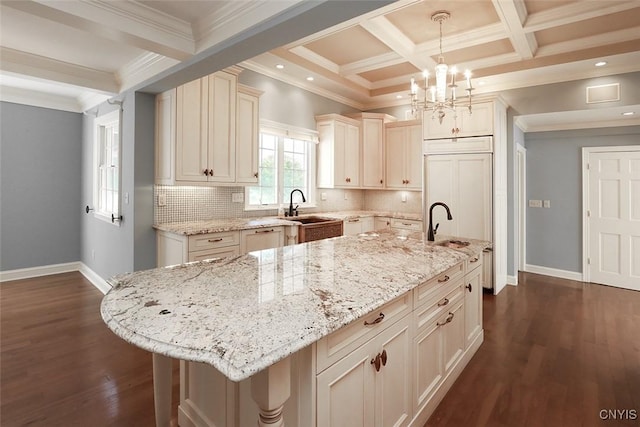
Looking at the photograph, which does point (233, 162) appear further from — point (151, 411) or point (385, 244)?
point (151, 411)

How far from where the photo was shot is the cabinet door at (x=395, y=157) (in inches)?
215

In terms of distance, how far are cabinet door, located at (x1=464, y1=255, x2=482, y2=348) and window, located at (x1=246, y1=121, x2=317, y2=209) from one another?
2782 millimetres

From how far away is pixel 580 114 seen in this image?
441 centimetres

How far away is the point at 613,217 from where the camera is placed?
471cm

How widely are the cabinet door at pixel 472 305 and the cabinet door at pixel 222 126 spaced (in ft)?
8.50

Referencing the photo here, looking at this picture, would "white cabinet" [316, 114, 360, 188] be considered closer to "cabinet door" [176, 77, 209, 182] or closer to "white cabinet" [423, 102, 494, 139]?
"white cabinet" [423, 102, 494, 139]

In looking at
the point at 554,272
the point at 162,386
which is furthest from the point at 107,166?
the point at 554,272

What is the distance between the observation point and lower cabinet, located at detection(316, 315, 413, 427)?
117 centimetres

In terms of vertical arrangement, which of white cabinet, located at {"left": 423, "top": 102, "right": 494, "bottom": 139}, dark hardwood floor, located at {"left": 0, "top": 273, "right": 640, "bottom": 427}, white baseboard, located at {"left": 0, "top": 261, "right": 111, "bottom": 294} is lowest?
dark hardwood floor, located at {"left": 0, "top": 273, "right": 640, "bottom": 427}

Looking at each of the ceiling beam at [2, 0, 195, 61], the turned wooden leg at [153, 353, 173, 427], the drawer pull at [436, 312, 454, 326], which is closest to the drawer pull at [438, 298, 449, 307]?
the drawer pull at [436, 312, 454, 326]

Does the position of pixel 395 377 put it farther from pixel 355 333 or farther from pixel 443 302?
pixel 443 302

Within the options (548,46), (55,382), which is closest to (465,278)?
(55,382)

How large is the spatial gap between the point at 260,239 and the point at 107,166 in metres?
2.47

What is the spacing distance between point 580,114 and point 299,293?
498cm
